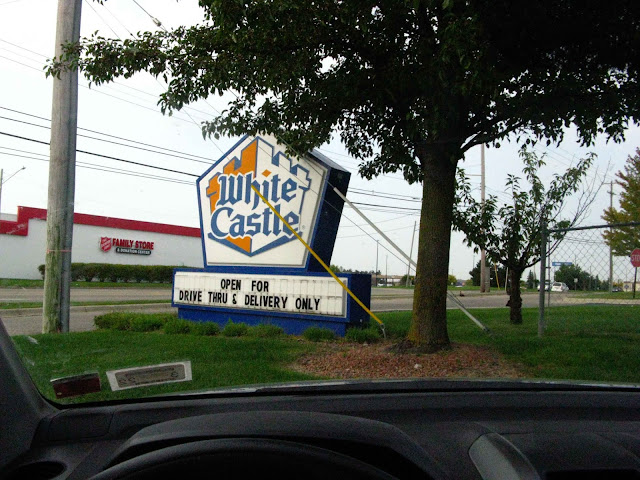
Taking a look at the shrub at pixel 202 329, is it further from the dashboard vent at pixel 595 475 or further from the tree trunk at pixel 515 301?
the tree trunk at pixel 515 301

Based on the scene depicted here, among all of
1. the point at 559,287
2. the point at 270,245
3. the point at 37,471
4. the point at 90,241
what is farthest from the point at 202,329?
the point at 559,287

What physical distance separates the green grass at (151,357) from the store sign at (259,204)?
20.2 feet

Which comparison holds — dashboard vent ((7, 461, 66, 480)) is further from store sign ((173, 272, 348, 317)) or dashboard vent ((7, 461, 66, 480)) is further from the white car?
the white car

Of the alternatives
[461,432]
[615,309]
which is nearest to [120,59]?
[461,432]

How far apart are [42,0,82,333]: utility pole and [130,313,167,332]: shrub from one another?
1.35 feet

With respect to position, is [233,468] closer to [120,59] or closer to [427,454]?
[427,454]

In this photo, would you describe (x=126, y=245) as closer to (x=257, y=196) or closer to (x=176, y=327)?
(x=176, y=327)

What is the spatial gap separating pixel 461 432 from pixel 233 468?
73 centimetres

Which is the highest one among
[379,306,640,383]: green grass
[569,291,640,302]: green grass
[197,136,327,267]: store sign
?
[197,136,327,267]: store sign

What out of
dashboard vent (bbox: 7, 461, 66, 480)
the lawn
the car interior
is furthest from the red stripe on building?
dashboard vent (bbox: 7, 461, 66, 480)

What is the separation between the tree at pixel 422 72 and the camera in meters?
5.33

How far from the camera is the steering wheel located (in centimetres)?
124

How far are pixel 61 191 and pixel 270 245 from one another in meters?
8.13

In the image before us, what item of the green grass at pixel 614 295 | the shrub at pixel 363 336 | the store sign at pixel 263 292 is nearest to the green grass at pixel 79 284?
the shrub at pixel 363 336
